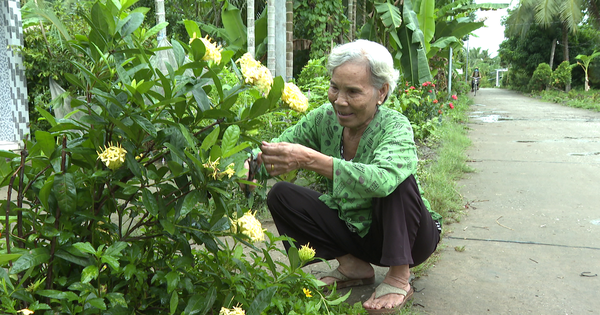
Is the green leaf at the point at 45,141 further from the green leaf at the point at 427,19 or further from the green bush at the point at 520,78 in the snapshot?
the green bush at the point at 520,78

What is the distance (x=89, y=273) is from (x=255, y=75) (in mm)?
791

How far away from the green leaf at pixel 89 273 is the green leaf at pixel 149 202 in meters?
0.23

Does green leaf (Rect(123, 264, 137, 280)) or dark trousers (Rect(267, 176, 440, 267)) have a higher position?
green leaf (Rect(123, 264, 137, 280))

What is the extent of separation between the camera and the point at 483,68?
200ft

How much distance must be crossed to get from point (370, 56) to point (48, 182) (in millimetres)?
1619

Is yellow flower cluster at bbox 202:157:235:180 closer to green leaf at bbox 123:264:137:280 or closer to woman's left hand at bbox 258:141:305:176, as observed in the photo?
green leaf at bbox 123:264:137:280

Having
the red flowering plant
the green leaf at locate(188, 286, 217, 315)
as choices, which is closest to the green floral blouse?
the green leaf at locate(188, 286, 217, 315)

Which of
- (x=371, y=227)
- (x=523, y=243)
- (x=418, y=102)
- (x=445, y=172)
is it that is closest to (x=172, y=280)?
(x=371, y=227)

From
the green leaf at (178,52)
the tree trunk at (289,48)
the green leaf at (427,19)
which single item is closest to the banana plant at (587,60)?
the green leaf at (427,19)

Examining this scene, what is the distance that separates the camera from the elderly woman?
7.65ft

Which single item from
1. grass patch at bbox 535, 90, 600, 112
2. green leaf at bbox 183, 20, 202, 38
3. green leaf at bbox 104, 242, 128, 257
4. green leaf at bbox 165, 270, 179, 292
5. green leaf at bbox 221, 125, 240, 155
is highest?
green leaf at bbox 183, 20, 202, 38

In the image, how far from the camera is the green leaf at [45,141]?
152cm

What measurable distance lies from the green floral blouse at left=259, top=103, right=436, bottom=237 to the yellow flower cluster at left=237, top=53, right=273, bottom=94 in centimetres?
69

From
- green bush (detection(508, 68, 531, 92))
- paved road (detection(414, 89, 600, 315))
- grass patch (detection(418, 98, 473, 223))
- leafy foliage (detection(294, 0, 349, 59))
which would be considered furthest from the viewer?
green bush (detection(508, 68, 531, 92))
